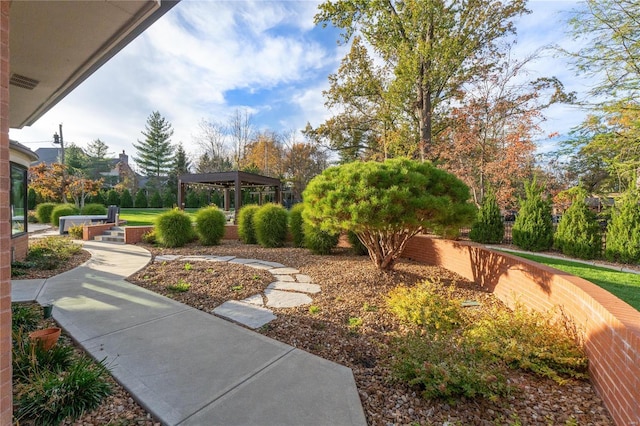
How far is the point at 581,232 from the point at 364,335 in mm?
8082

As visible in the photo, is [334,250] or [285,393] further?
[334,250]

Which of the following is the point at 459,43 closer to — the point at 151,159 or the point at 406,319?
the point at 406,319

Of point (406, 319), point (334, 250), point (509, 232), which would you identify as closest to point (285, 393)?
point (406, 319)

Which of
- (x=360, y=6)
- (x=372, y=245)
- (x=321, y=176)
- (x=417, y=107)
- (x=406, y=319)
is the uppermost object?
(x=360, y=6)

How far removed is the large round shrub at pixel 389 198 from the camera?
13.9 ft

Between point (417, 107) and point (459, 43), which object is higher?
point (459, 43)

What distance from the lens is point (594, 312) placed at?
8.08ft

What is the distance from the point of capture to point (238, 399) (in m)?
1.98

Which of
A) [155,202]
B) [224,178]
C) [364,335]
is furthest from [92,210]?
[364,335]

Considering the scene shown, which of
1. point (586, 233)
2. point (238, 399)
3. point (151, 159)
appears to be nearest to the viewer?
point (238, 399)

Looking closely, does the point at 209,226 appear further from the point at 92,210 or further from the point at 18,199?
the point at 92,210

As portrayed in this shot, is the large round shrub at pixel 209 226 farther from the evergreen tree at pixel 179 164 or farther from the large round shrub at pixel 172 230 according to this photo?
the evergreen tree at pixel 179 164

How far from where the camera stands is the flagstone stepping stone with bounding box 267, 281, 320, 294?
467cm

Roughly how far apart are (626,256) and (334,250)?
7.32m
